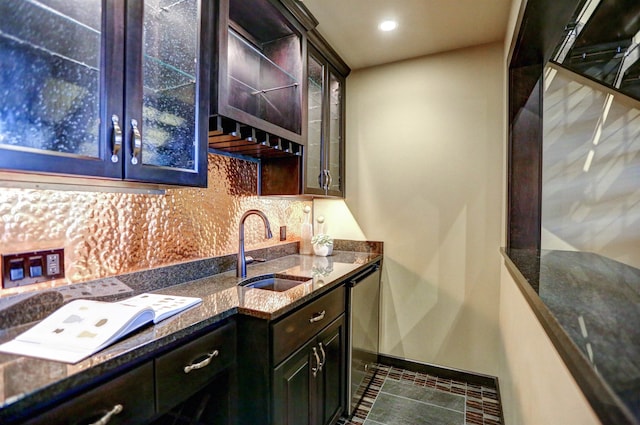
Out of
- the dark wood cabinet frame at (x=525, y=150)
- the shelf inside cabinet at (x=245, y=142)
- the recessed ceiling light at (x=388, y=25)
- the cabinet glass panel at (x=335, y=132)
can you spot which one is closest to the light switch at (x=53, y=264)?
the shelf inside cabinet at (x=245, y=142)

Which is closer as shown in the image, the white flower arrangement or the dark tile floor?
the dark tile floor

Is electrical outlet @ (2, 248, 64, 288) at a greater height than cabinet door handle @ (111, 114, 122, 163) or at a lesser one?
lesser

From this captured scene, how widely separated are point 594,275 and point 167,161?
169 cm

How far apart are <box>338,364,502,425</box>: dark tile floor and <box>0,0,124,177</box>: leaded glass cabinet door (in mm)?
1941

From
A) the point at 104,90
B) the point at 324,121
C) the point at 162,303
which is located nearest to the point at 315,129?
the point at 324,121

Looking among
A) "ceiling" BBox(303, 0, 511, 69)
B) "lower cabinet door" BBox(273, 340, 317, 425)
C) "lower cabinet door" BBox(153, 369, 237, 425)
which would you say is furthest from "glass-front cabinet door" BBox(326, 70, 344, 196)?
"lower cabinet door" BBox(153, 369, 237, 425)

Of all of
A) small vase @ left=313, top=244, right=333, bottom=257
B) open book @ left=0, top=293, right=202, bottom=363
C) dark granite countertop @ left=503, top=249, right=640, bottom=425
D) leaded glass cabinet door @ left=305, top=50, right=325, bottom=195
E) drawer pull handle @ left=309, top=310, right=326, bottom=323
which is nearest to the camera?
dark granite countertop @ left=503, top=249, right=640, bottom=425

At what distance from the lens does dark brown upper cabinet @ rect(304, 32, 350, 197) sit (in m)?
2.18

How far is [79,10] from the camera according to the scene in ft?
3.17

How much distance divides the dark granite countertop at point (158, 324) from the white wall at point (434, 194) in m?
0.63

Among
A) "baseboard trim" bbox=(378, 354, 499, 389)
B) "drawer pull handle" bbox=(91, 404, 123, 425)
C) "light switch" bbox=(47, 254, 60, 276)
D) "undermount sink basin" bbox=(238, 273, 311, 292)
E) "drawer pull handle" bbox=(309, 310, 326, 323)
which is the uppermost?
"light switch" bbox=(47, 254, 60, 276)

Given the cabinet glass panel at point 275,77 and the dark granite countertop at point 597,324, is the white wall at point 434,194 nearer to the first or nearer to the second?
the cabinet glass panel at point 275,77

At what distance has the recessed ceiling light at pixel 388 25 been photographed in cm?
201

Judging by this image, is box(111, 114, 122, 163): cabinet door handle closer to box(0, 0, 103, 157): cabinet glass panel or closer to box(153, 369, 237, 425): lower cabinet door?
box(0, 0, 103, 157): cabinet glass panel
